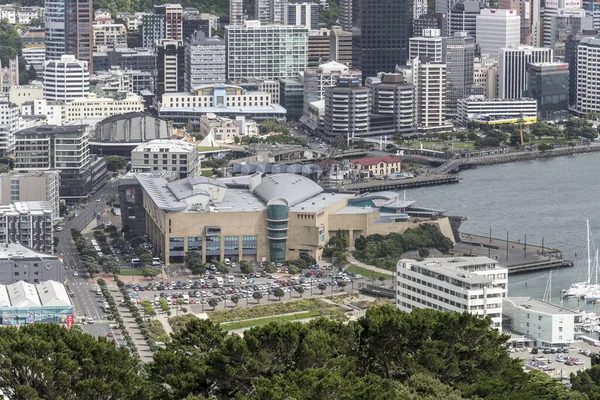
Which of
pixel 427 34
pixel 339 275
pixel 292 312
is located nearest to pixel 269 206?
pixel 339 275

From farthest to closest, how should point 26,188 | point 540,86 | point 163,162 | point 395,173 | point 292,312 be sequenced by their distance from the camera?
1. point 540,86
2. point 395,173
3. point 163,162
4. point 26,188
5. point 292,312

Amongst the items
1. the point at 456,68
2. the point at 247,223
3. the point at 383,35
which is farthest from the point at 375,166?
the point at 383,35

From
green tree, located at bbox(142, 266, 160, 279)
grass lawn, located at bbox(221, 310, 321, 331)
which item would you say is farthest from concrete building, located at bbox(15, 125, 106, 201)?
grass lawn, located at bbox(221, 310, 321, 331)

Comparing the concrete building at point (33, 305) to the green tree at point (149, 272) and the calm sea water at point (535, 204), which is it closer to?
the green tree at point (149, 272)

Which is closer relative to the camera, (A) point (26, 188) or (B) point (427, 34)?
(A) point (26, 188)

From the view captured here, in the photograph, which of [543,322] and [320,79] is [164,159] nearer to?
[320,79]

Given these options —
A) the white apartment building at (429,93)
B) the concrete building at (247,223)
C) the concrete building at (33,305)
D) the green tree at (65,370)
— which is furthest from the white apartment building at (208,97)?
the green tree at (65,370)

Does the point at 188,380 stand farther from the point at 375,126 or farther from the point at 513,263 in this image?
the point at 375,126
